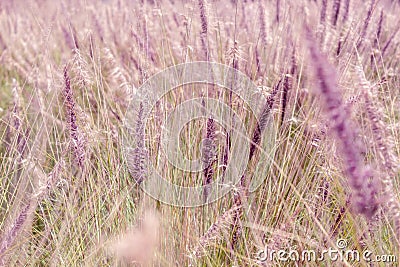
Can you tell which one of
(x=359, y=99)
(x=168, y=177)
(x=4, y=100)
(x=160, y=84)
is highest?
(x=359, y=99)

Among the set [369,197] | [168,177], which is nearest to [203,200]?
[168,177]

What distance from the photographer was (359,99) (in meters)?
1.36

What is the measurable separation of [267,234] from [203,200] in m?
0.19

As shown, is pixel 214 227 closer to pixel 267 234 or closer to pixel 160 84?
pixel 267 234

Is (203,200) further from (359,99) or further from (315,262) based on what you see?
(359,99)

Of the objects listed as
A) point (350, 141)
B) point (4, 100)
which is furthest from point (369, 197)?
point (4, 100)

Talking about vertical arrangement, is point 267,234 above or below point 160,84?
below

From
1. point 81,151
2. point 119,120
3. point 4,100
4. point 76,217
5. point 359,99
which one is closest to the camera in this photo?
point 359,99

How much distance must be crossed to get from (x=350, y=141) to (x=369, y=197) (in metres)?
0.15

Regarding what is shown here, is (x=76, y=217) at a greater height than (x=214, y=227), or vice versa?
(x=214, y=227)

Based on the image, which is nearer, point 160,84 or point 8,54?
point 160,84

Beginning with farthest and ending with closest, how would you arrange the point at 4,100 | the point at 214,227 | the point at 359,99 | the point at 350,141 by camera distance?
the point at 4,100, the point at 359,99, the point at 214,227, the point at 350,141

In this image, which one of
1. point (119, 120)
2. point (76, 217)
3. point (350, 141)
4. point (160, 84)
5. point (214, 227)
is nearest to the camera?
point (350, 141)

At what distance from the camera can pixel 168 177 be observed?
5.14ft
